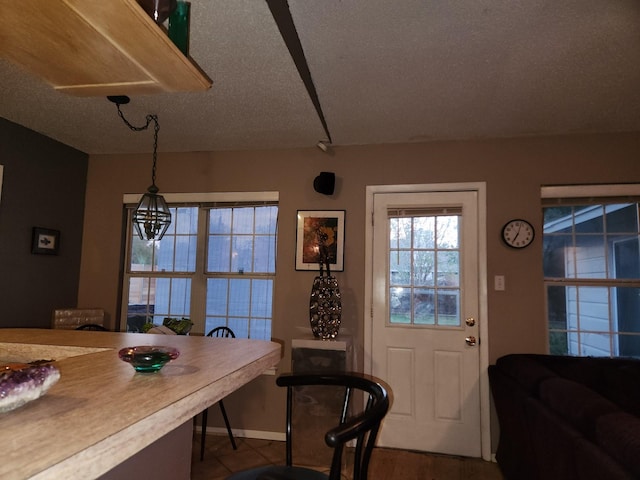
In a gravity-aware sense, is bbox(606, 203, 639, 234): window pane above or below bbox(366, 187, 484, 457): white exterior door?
above

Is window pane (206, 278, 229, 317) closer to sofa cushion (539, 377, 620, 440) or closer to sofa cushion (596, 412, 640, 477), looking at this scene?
sofa cushion (539, 377, 620, 440)

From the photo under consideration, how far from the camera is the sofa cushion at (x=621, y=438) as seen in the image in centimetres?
125

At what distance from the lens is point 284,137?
3312 mm

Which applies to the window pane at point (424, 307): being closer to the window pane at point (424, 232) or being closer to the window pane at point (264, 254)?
the window pane at point (424, 232)

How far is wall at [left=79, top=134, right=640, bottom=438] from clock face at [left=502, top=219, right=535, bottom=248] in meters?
0.05

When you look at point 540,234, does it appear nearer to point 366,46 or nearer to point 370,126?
point 370,126

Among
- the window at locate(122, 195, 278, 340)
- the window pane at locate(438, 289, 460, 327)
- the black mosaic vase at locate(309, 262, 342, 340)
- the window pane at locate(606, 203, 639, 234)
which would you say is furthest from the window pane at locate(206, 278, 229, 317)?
the window pane at locate(606, 203, 639, 234)

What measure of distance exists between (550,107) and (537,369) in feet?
5.53

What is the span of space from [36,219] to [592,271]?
4440 millimetres

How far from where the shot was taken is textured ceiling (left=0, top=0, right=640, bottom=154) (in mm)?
1787

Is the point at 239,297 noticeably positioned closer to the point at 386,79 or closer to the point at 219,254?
the point at 219,254

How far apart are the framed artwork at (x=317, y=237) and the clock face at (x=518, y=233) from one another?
129 cm

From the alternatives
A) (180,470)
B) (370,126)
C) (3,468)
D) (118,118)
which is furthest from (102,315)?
(3,468)

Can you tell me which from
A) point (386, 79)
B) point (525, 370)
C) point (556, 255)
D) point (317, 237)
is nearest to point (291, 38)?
point (386, 79)
